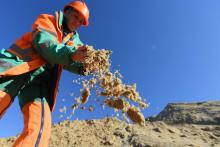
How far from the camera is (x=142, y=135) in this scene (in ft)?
30.9

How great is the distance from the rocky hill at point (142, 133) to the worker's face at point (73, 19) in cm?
424

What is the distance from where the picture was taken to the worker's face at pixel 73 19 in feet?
15.3

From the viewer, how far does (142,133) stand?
9602 mm

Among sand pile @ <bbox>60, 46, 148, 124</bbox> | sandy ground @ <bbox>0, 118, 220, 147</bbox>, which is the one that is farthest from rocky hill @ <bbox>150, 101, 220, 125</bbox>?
sand pile @ <bbox>60, 46, 148, 124</bbox>

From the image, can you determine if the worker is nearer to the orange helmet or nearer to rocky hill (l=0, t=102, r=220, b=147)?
the orange helmet

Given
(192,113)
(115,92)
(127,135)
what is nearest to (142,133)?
(127,135)

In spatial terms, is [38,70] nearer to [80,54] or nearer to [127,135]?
Result: [80,54]

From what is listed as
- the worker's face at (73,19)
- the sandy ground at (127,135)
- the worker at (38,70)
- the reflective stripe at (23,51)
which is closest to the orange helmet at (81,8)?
the worker's face at (73,19)

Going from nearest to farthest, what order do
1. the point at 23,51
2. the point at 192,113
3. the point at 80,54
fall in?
the point at 80,54 → the point at 23,51 → the point at 192,113

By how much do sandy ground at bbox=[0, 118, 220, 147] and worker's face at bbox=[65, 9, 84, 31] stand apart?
473 cm

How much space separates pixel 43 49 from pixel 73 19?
0.89 metres

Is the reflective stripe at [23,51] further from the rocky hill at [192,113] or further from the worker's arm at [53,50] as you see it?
the rocky hill at [192,113]

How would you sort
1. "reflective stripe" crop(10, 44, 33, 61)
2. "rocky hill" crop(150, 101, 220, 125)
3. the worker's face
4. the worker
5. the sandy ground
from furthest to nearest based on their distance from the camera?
1. "rocky hill" crop(150, 101, 220, 125)
2. the sandy ground
3. the worker's face
4. "reflective stripe" crop(10, 44, 33, 61)
5. the worker

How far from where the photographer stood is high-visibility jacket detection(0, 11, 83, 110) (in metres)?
3.94
